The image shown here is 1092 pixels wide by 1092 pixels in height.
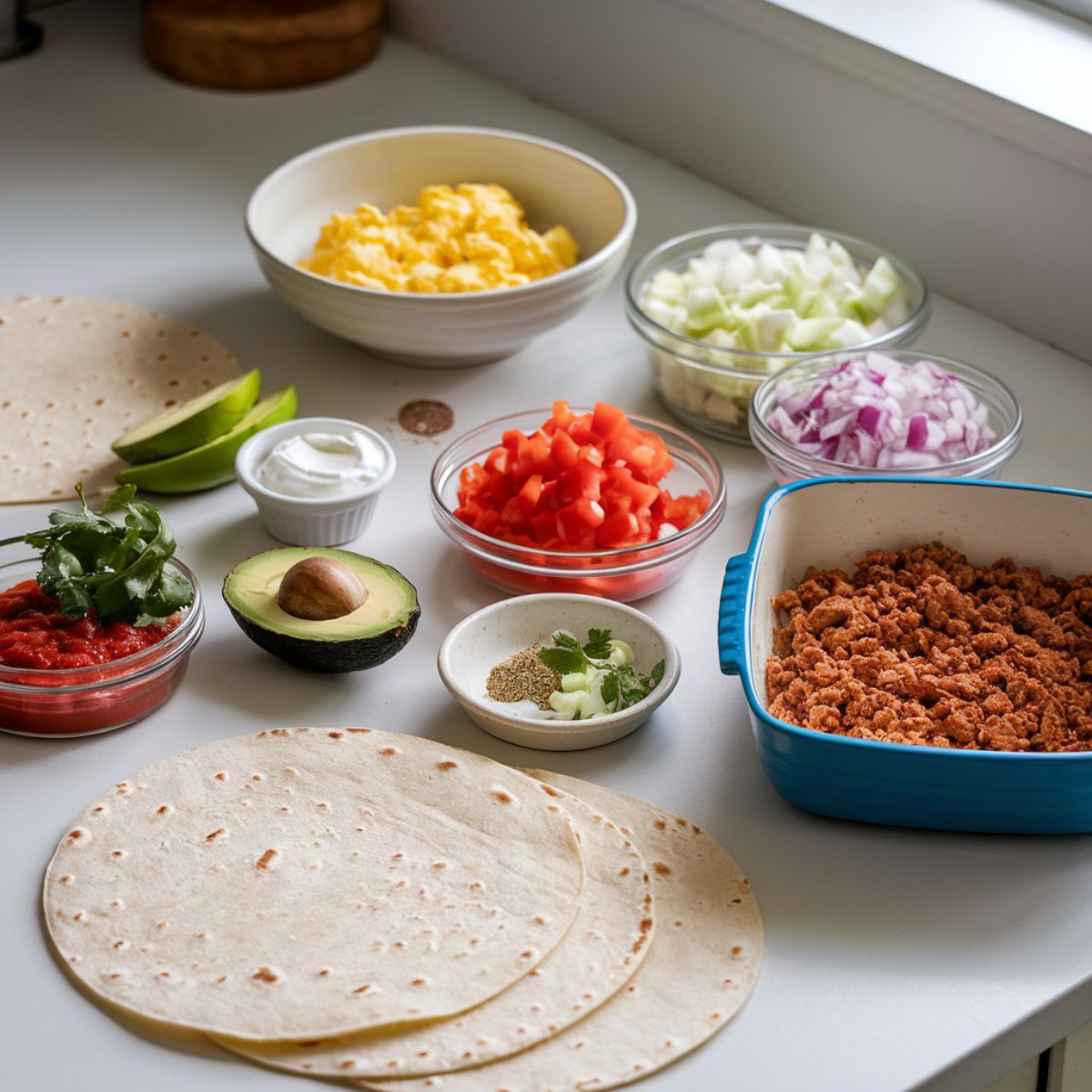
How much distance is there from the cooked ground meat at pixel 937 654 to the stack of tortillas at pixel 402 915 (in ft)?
0.77

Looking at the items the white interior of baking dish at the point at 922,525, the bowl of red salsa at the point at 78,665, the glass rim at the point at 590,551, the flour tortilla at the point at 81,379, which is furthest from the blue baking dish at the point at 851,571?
the flour tortilla at the point at 81,379

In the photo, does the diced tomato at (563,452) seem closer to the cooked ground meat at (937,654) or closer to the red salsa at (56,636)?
the cooked ground meat at (937,654)

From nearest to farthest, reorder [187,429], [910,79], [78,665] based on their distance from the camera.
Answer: [78,665] → [187,429] → [910,79]

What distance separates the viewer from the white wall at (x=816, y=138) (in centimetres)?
238

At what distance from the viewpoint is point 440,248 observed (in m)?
2.34

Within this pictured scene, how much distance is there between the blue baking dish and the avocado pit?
17.8 inches

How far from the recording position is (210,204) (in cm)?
285

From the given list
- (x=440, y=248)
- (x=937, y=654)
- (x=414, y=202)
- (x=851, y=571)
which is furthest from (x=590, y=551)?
(x=414, y=202)

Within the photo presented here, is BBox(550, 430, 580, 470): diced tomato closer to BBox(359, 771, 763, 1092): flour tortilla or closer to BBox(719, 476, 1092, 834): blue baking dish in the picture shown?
BBox(719, 476, 1092, 834): blue baking dish

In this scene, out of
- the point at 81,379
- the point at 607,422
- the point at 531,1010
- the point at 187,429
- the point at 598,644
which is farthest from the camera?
the point at 81,379

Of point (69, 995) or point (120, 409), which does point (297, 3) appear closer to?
point (120, 409)

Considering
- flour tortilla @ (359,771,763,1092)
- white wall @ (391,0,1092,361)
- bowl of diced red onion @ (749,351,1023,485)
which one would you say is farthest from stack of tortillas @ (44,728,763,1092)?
white wall @ (391,0,1092,361)

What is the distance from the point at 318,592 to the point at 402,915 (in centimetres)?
44

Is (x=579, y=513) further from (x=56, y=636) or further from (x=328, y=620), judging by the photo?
(x=56, y=636)
